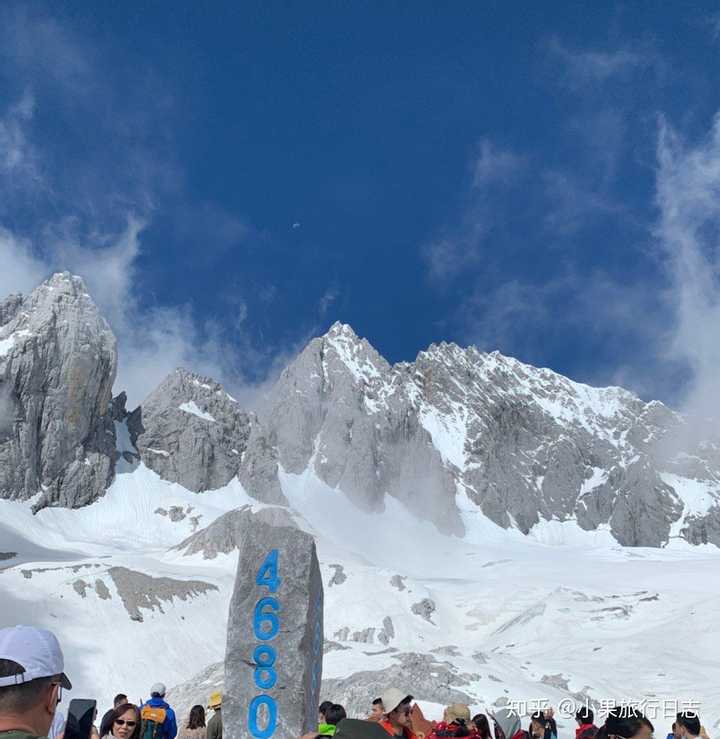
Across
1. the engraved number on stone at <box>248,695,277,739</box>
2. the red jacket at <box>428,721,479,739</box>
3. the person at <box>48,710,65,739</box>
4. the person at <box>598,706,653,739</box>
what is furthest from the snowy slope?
the person at <box>598,706,653,739</box>

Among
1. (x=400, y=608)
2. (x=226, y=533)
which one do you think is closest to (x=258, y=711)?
(x=400, y=608)

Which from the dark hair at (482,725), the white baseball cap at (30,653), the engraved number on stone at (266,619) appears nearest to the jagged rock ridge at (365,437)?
the engraved number on stone at (266,619)

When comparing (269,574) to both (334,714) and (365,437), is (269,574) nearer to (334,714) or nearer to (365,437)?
(334,714)

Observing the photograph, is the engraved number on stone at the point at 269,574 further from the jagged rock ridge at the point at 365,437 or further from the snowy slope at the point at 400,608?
the jagged rock ridge at the point at 365,437

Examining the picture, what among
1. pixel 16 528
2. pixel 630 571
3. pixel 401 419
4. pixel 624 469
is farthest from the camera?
pixel 624 469

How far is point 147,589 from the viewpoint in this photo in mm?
61750

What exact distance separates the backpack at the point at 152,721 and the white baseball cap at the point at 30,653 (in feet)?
19.9

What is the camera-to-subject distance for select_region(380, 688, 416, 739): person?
210 inches

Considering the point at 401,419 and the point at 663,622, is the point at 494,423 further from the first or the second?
the point at 663,622

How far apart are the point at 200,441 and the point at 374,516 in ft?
97.5

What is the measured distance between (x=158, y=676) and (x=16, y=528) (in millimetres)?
54645

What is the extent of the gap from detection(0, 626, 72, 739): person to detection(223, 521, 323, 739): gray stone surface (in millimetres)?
7242

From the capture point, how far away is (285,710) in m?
9.50

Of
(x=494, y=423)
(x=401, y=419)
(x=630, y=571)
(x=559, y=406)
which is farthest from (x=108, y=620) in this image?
(x=559, y=406)
